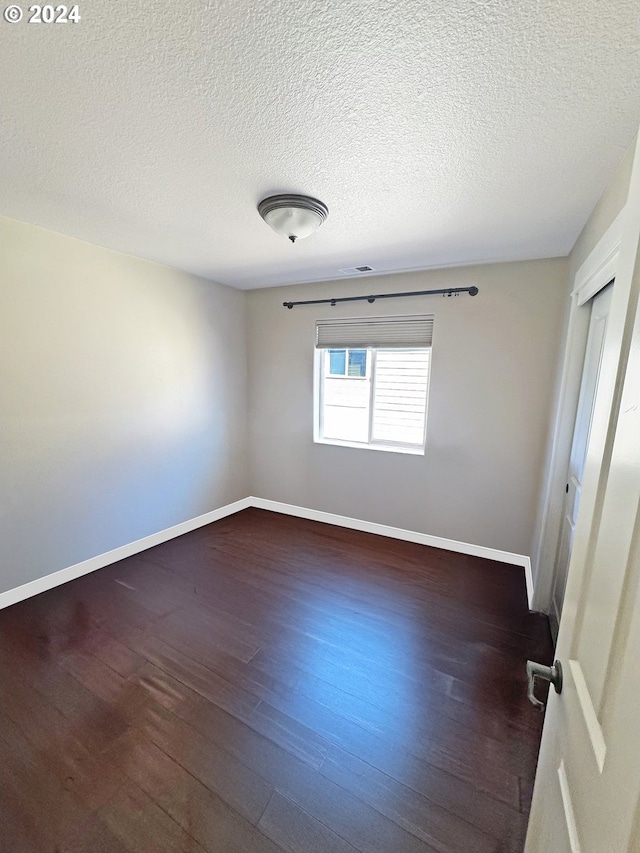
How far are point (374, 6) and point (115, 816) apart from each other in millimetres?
2559

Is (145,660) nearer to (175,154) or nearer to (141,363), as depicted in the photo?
(141,363)

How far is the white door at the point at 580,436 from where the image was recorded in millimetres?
1762

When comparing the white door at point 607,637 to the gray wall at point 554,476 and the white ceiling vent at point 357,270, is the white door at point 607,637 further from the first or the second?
the white ceiling vent at point 357,270

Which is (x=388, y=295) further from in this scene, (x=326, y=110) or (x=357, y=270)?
(x=326, y=110)

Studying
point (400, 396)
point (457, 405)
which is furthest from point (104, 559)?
point (457, 405)

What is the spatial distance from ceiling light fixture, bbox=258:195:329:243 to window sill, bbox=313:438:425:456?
206 cm

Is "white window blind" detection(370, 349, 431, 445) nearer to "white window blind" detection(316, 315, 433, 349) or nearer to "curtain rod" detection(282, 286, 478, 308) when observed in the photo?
"white window blind" detection(316, 315, 433, 349)

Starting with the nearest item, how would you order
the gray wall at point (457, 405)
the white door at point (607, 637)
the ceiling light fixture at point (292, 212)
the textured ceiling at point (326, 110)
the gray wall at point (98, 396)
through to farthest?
the white door at point (607, 637) < the textured ceiling at point (326, 110) < the ceiling light fixture at point (292, 212) < the gray wall at point (98, 396) < the gray wall at point (457, 405)

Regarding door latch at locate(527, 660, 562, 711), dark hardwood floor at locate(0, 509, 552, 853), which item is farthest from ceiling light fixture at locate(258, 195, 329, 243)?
dark hardwood floor at locate(0, 509, 552, 853)

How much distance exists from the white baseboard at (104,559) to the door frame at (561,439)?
2.98m

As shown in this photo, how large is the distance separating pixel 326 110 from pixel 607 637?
1.59m

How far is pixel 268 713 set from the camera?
1.58m

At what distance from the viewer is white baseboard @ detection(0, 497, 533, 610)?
2.41 m

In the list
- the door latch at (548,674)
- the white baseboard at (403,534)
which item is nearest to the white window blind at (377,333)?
the white baseboard at (403,534)
